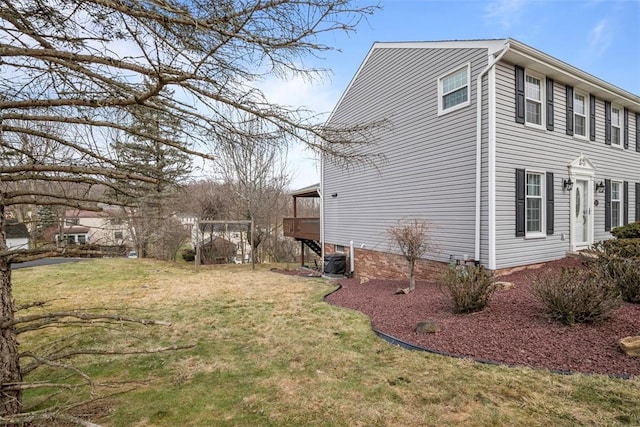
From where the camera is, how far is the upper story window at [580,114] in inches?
356

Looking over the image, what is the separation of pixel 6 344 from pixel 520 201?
8742 millimetres

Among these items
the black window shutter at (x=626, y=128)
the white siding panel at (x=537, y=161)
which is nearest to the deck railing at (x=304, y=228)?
the white siding panel at (x=537, y=161)

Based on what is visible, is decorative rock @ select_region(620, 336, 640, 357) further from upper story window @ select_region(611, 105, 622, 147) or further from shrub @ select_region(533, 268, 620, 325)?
upper story window @ select_region(611, 105, 622, 147)

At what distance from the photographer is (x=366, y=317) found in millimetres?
5871

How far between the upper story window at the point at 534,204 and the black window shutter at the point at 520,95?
141cm

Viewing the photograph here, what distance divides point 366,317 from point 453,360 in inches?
89.0

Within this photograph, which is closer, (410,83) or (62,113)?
(62,113)

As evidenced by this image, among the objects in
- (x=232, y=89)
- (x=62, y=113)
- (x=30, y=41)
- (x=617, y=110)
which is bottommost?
(x=62, y=113)

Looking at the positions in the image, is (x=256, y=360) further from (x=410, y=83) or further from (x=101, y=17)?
(x=410, y=83)

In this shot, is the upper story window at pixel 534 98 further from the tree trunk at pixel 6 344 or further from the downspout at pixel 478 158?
the tree trunk at pixel 6 344

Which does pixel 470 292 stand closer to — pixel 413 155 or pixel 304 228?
pixel 413 155

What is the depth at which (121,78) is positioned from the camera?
197cm

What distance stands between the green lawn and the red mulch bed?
0.99ft

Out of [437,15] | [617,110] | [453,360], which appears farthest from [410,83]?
[453,360]
